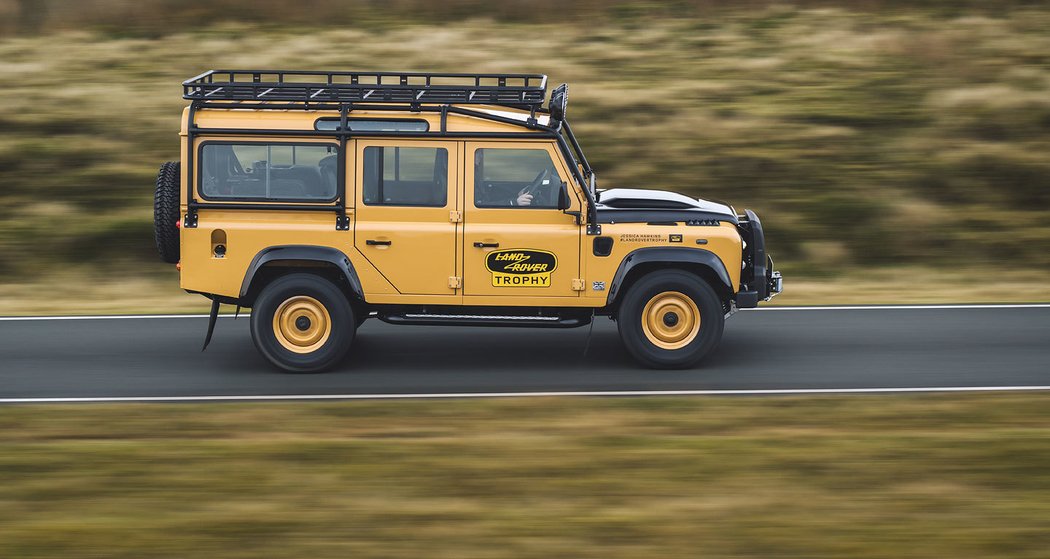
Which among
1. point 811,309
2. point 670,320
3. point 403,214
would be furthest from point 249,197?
point 811,309

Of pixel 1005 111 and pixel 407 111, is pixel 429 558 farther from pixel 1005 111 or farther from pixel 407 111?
pixel 1005 111

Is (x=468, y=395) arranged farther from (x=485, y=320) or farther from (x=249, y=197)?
(x=249, y=197)

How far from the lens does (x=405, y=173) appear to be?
10.7m

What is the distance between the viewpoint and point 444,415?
9.64 meters

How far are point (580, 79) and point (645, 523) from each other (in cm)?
1557

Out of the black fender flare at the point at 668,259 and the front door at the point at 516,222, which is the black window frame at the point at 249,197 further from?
the black fender flare at the point at 668,259

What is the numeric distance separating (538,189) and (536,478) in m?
3.39

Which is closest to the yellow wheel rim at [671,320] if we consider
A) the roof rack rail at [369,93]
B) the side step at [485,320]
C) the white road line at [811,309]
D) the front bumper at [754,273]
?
the front bumper at [754,273]

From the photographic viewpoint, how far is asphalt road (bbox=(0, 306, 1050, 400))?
10.7 m

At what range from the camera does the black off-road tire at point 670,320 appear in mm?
10836

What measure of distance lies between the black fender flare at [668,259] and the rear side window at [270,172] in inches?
100.0

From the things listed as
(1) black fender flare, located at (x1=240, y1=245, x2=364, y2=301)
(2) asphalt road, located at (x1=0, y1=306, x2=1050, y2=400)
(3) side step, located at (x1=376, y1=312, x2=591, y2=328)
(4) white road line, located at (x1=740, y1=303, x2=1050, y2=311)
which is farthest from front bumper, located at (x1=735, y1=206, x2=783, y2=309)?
(1) black fender flare, located at (x1=240, y1=245, x2=364, y2=301)

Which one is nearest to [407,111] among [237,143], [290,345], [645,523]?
[237,143]

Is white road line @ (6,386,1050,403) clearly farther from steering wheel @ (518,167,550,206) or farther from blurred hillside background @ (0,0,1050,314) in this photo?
blurred hillside background @ (0,0,1050,314)
